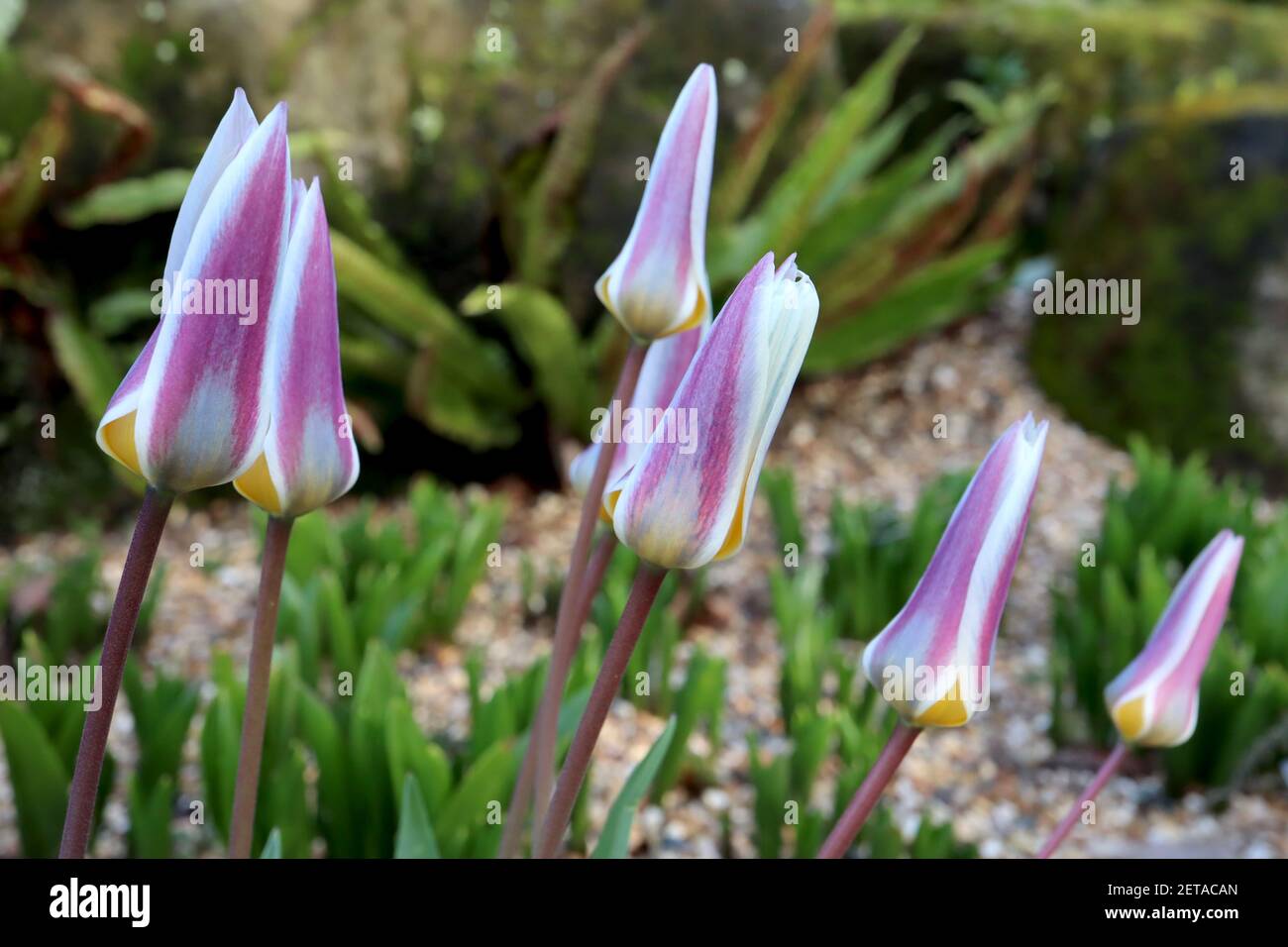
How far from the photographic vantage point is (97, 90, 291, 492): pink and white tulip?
446mm

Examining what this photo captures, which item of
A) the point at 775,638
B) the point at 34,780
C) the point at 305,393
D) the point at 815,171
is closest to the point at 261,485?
the point at 305,393

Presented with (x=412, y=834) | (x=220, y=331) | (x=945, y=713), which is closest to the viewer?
(x=220, y=331)

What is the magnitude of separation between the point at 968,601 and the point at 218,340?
34 centimetres

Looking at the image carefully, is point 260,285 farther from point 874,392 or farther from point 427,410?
point 874,392

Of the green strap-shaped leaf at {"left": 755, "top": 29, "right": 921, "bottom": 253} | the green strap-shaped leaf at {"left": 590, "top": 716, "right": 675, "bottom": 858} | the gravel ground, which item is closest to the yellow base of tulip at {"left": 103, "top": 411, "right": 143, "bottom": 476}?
the green strap-shaped leaf at {"left": 590, "top": 716, "right": 675, "bottom": 858}

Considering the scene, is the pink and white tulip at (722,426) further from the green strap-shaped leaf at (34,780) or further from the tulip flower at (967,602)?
the green strap-shaped leaf at (34,780)

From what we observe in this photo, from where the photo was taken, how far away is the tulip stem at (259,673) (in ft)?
1.94

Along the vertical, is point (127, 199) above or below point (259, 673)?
above

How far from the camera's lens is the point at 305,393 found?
21.6 inches

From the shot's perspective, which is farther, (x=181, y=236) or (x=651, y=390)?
(x=651, y=390)

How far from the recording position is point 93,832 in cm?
123

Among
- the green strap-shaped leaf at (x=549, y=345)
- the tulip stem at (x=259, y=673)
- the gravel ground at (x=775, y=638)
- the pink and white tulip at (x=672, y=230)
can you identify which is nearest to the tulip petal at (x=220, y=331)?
the tulip stem at (x=259, y=673)

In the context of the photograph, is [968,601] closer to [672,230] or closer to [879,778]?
[879,778]
